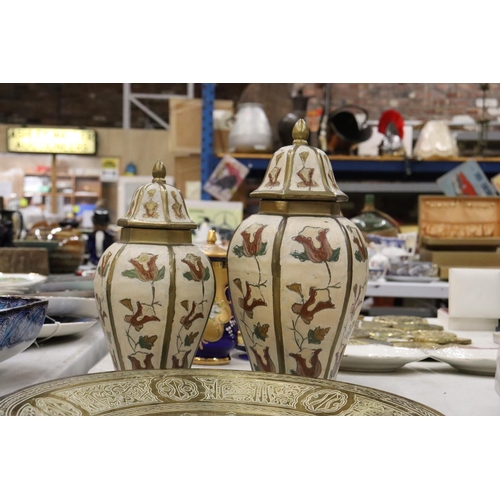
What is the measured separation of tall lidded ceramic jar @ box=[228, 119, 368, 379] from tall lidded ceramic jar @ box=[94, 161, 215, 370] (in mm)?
56

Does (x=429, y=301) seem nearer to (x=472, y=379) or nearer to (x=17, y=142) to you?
(x=472, y=379)

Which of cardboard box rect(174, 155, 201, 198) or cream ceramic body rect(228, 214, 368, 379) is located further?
cardboard box rect(174, 155, 201, 198)

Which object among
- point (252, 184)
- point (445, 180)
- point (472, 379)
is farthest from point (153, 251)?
point (252, 184)

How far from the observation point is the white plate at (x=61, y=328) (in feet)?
3.42

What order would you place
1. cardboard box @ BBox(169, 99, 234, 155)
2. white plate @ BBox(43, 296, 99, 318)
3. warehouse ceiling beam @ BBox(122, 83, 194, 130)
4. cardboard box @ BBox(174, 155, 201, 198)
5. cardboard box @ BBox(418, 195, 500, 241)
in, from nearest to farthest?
white plate @ BBox(43, 296, 99, 318) → cardboard box @ BBox(418, 195, 500, 241) → cardboard box @ BBox(169, 99, 234, 155) → cardboard box @ BBox(174, 155, 201, 198) → warehouse ceiling beam @ BBox(122, 83, 194, 130)

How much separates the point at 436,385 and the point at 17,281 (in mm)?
892

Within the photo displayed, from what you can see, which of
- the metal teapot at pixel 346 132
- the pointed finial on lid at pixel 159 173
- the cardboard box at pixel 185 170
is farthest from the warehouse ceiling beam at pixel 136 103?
the pointed finial on lid at pixel 159 173

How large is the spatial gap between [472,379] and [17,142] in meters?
6.67

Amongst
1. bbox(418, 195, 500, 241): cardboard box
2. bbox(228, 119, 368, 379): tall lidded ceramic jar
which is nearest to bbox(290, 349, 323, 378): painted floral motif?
bbox(228, 119, 368, 379): tall lidded ceramic jar

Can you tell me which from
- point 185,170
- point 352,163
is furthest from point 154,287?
point 185,170

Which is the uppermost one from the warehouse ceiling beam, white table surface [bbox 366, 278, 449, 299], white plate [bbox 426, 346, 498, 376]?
the warehouse ceiling beam

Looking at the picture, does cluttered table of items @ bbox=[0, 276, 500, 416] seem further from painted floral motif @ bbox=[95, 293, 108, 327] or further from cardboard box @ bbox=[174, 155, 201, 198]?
cardboard box @ bbox=[174, 155, 201, 198]

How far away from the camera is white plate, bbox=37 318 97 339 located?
1.04 meters

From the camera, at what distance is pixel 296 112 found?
131 inches
